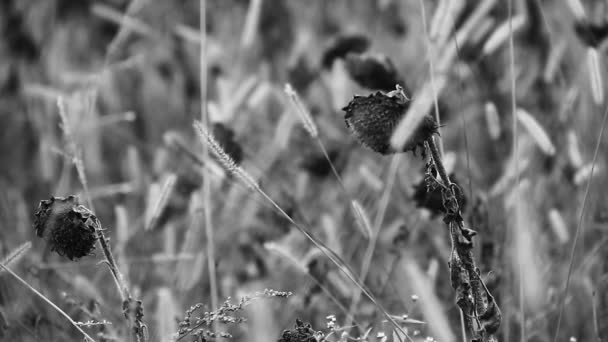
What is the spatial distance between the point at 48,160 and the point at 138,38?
92 cm

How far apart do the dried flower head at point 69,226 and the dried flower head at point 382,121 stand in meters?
0.34

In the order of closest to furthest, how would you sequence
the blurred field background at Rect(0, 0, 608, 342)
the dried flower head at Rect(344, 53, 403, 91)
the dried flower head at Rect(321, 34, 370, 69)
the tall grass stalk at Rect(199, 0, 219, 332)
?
the tall grass stalk at Rect(199, 0, 219, 332) → the blurred field background at Rect(0, 0, 608, 342) → the dried flower head at Rect(344, 53, 403, 91) → the dried flower head at Rect(321, 34, 370, 69)

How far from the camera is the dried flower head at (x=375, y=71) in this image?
1.38m

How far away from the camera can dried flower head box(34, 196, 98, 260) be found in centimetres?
84

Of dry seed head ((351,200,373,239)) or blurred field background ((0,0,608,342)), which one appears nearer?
dry seed head ((351,200,373,239))

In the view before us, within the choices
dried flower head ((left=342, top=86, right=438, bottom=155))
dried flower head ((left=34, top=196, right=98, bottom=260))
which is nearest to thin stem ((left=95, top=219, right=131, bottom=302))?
dried flower head ((left=34, top=196, right=98, bottom=260))

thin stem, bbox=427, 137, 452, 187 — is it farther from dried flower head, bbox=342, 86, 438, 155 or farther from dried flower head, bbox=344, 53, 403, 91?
dried flower head, bbox=344, 53, 403, 91

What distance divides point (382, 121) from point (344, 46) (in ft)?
3.03

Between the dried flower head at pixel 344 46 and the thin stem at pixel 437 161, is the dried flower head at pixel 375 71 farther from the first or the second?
the thin stem at pixel 437 161

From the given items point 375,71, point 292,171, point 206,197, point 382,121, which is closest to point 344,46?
point 375,71

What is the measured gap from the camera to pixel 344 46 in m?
1.66

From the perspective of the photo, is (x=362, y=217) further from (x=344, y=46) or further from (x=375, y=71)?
(x=344, y=46)

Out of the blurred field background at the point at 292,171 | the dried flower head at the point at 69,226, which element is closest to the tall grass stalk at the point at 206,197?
the blurred field background at the point at 292,171

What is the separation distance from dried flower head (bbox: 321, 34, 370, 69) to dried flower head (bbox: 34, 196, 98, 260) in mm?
925
